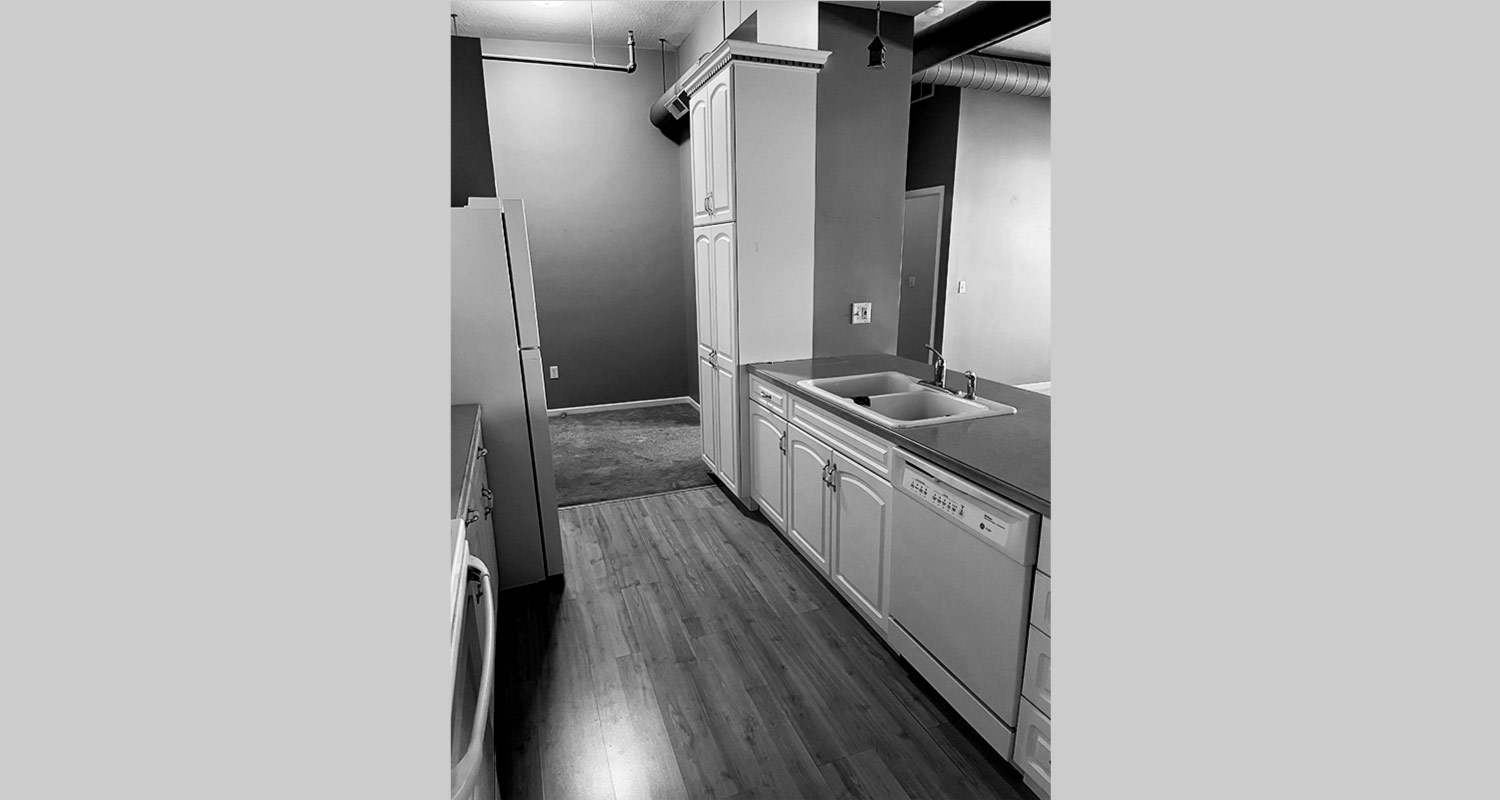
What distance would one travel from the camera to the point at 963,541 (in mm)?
1784

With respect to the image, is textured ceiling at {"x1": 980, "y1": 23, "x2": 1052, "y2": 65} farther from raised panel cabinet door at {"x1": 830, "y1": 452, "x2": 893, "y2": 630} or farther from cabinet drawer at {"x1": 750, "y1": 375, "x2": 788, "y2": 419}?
raised panel cabinet door at {"x1": 830, "y1": 452, "x2": 893, "y2": 630}

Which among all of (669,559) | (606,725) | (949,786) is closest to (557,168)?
(669,559)

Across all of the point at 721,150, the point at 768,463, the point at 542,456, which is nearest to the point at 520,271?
the point at 542,456

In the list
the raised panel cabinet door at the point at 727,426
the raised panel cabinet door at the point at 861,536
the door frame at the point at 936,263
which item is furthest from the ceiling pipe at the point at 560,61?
the raised panel cabinet door at the point at 861,536

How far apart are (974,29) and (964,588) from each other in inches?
106

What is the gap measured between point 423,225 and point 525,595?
262 cm

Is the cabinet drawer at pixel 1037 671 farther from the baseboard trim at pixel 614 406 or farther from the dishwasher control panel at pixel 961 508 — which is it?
the baseboard trim at pixel 614 406

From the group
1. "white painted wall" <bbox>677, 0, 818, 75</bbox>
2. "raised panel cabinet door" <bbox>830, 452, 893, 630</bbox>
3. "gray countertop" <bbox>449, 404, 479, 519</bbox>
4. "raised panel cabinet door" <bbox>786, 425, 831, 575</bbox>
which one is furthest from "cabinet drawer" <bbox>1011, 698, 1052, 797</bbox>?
"white painted wall" <bbox>677, 0, 818, 75</bbox>

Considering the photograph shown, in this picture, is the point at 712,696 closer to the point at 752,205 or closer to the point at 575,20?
the point at 752,205

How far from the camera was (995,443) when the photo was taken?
6.12ft

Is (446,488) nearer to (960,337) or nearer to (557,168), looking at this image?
(557,168)

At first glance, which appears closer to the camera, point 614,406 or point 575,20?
point 575,20

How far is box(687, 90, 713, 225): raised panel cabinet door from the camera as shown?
349 cm

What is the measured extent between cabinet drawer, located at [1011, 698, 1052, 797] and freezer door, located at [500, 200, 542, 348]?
209cm
